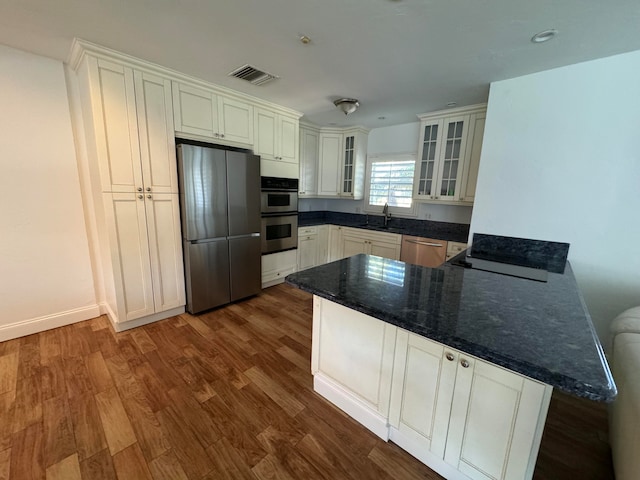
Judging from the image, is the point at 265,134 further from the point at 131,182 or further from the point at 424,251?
the point at 424,251

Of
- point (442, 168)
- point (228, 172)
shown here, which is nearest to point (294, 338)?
point (228, 172)

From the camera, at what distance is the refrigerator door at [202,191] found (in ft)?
8.51

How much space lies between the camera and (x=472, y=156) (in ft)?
10.3

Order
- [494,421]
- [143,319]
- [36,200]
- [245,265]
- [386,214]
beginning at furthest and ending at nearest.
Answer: [386,214], [245,265], [143,319], [36,200], [494,421]

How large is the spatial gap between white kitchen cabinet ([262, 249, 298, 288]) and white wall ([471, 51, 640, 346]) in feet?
8.76

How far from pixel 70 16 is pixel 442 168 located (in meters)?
3.71

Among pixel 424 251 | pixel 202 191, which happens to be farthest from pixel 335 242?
pixel 202 191

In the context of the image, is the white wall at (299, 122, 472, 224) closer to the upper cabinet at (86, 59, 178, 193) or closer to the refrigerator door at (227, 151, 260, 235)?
the refrigerator door at (227, 151, 260, 235)

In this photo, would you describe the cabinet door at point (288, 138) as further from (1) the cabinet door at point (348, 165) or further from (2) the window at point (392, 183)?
(2) the window at point (392, 183)

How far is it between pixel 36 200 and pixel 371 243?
3.81 metres

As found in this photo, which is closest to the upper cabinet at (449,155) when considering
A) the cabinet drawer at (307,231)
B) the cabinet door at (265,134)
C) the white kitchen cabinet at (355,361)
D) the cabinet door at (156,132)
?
the cabinet drawer at (307,231)

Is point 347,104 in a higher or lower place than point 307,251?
higher

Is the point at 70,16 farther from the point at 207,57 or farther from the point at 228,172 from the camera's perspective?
the point at 228,172

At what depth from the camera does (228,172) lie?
9.42 ft
